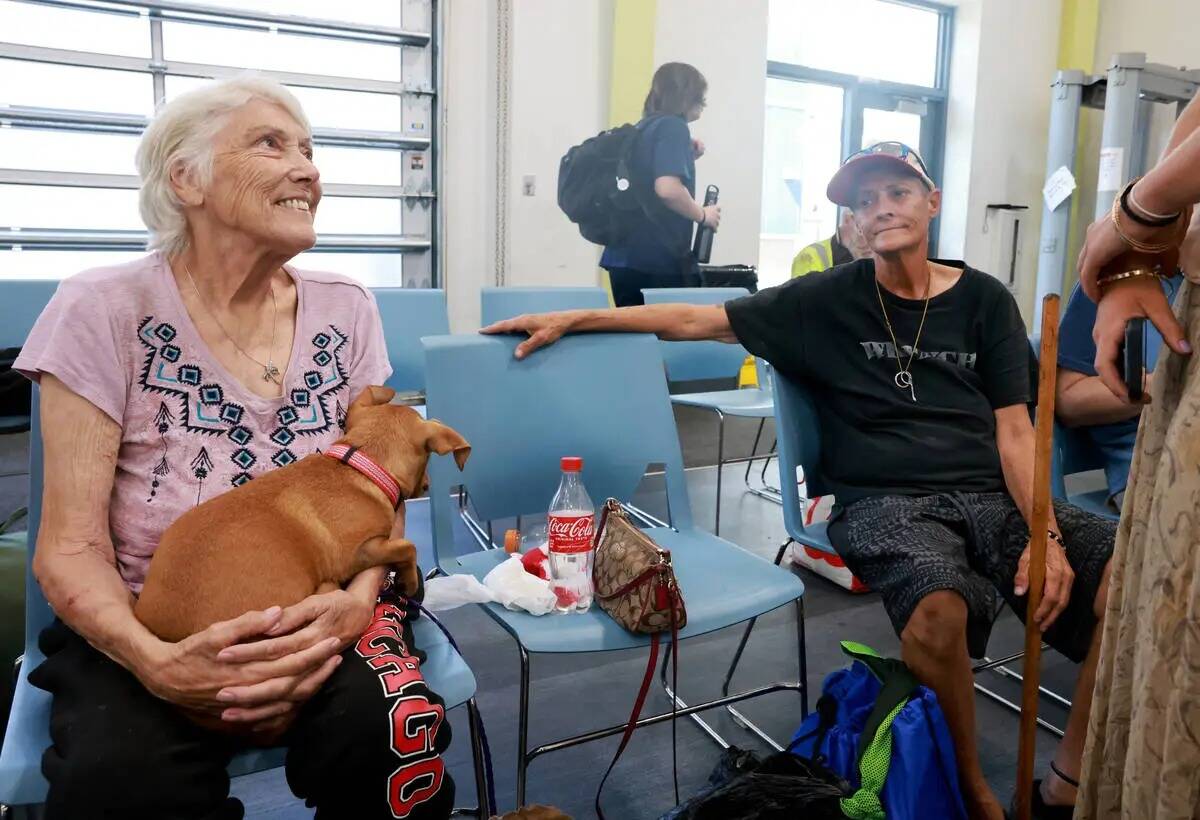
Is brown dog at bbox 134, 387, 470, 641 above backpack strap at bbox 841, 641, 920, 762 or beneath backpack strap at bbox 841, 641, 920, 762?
above

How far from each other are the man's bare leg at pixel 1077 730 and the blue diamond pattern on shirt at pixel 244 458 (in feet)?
5.02

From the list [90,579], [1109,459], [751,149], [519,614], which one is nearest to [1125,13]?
[751,149]

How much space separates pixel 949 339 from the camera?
1.92m

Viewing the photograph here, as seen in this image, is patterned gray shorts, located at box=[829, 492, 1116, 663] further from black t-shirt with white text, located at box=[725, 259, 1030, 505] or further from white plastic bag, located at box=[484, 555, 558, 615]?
white plastic bag, located at box=[484, 555, 558, 615]

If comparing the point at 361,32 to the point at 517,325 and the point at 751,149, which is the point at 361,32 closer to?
the point at 751,149

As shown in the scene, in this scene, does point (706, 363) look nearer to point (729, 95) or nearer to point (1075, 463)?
point (1075, 463)

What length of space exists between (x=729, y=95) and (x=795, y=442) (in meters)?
4.91

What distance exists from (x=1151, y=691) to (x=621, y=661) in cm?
164

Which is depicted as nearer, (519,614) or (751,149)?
(519,614)

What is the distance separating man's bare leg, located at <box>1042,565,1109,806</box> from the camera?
1.64m

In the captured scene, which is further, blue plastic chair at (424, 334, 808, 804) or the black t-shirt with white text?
the black t-shirt with white text

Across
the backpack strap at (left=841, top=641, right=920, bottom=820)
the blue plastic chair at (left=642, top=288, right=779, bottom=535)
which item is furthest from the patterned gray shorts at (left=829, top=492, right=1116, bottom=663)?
the blue plastic chair at (left=642, top=288, right=779, bottom=535)

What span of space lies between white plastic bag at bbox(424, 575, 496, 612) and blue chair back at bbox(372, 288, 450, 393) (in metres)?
1.78

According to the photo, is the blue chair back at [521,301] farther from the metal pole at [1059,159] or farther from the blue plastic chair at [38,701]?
the metal pole at [1059,159]
